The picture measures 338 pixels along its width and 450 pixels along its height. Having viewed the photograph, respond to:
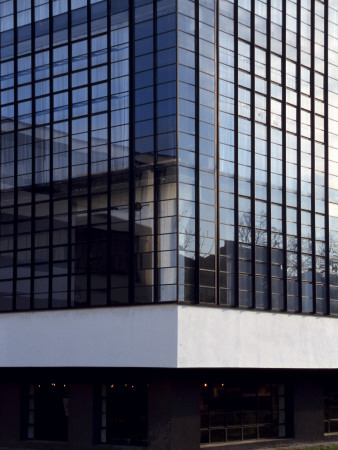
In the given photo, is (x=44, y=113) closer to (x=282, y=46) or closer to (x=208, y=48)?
(x=208, y=48)

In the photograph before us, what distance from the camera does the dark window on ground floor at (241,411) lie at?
126ft

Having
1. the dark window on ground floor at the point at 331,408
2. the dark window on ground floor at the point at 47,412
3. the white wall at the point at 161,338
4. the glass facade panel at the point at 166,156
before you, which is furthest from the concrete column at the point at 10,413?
the dark window on ground floor at the point at 331,408

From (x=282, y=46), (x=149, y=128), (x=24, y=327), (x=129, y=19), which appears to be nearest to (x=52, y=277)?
(x=24, y=327)

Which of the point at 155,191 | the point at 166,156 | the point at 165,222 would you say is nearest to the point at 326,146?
the point at 166,156

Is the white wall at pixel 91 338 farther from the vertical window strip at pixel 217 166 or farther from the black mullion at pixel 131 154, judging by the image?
the vertical window strip at pixel 217 166

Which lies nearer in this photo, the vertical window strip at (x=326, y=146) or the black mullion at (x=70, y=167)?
the black mullion at (x=70, y=167)

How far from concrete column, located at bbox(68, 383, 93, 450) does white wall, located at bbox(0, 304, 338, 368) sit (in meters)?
1.86

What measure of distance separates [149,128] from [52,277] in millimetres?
7563

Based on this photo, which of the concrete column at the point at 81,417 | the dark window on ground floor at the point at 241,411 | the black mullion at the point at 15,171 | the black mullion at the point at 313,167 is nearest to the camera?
the concrete column at the point at 81,417

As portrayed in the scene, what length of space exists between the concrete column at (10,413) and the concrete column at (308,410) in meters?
12.4

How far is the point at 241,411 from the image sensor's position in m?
40.4

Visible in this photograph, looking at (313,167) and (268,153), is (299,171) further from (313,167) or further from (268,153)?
(268,153)

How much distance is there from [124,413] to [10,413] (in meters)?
5.70

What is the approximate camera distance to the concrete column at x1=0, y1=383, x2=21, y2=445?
132 feet
